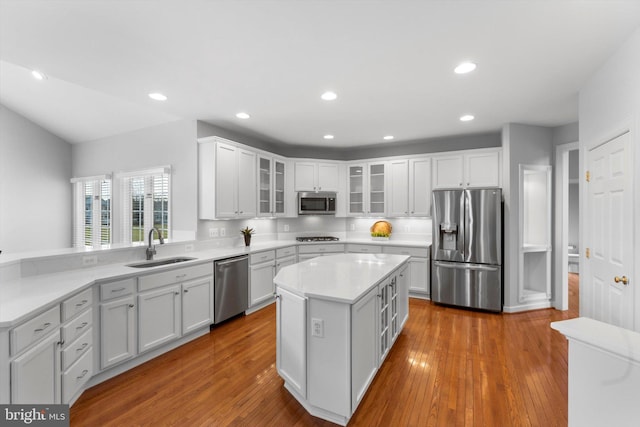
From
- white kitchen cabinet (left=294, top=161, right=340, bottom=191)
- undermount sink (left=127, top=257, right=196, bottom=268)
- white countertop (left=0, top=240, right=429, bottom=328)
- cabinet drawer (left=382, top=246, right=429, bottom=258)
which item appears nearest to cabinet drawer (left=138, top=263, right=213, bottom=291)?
white countertop (left=0, top=240, right=429, bottom=328)

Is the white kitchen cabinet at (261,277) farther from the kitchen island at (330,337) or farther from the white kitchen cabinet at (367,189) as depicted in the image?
the white kitchen cabinet at (367,189)

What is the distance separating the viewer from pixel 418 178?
16.8ft

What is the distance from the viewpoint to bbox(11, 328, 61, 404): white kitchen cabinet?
1.57 meters

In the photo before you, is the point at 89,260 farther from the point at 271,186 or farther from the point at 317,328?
the point at 271,186

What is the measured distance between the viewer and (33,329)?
1.71 meters

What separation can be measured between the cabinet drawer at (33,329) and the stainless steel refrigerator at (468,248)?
4506 mm

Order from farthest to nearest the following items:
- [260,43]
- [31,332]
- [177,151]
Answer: [177,151] < [260,43] < [31,332]

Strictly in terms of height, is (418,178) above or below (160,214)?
above

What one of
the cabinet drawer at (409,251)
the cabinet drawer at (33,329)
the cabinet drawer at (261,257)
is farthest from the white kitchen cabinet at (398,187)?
the cabinet drawer at (33,329)

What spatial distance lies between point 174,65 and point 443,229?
13.4ft

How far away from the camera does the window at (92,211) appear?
219 inches

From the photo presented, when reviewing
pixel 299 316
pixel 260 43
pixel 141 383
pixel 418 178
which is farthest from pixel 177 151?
pixel 418 178

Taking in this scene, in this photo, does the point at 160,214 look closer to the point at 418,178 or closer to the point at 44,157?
the point at 44,157

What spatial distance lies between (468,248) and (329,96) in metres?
3.03
